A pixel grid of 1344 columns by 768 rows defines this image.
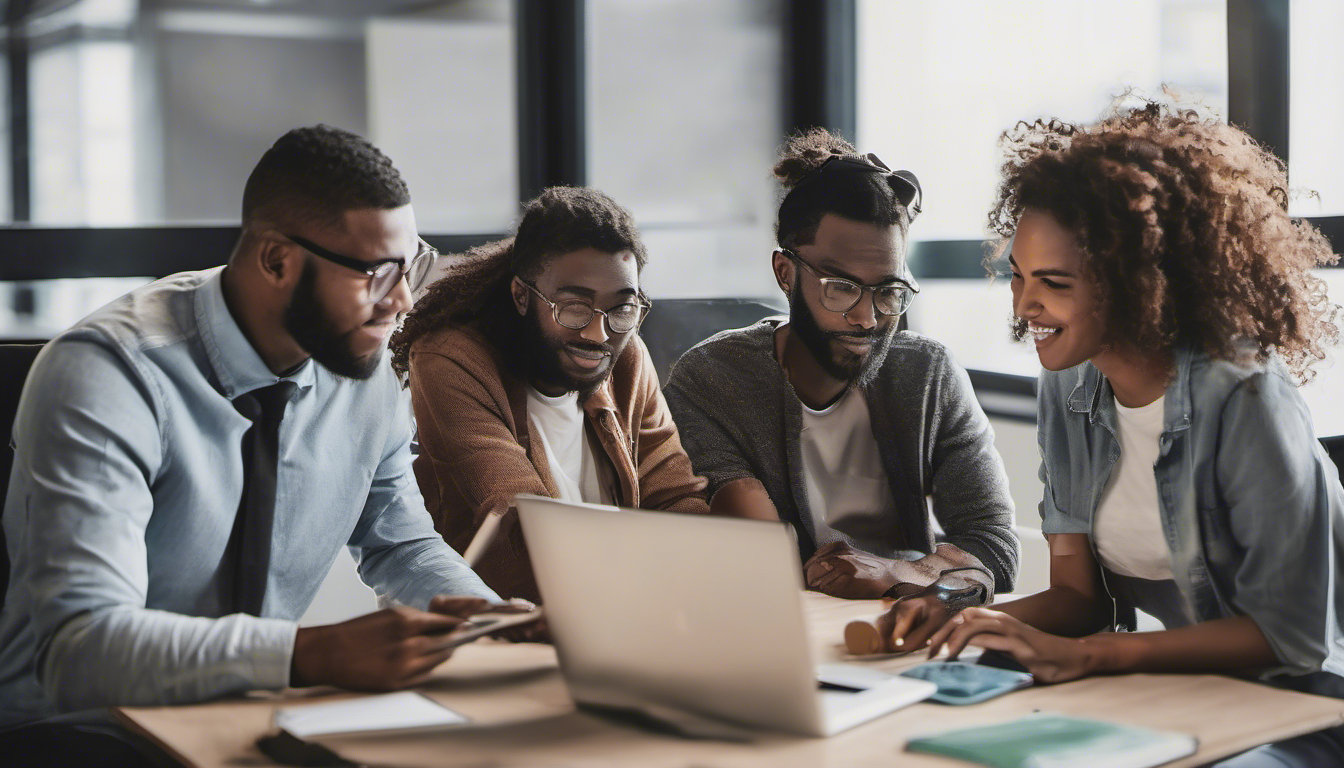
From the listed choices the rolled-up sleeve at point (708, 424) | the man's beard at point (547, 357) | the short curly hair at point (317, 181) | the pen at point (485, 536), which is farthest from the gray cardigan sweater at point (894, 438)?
the short curly hair at point (317, 181)

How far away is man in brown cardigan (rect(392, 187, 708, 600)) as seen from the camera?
222 centimetres

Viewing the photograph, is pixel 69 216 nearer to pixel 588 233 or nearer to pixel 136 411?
pixel 588 233

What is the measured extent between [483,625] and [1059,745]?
25.8 inches

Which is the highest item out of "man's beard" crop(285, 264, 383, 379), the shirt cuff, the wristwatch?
"man's beard" crop(285, 264, 383, 379)

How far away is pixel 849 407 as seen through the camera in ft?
8.20

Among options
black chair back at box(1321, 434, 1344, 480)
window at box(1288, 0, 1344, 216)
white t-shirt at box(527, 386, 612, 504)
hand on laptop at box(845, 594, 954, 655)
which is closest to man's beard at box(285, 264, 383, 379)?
white t-shirt at box(527, 386, 612, 504)

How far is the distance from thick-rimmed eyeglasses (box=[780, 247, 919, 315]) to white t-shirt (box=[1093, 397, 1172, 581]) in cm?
62

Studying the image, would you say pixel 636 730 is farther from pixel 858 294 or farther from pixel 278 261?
pixel 858 294

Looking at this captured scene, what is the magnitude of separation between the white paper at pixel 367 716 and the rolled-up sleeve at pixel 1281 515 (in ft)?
3.46

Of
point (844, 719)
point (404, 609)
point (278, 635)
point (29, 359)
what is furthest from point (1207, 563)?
point (29, 359)

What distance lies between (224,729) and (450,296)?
4.20 feet

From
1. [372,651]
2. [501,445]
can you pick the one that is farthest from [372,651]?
[501,445]

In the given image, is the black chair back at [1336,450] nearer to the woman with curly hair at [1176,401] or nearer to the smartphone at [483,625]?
the woman with curly hair at [1176,401]

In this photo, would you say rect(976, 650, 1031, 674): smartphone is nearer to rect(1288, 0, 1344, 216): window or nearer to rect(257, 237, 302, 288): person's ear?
rect(257, 237, 302, 288): person's ear
